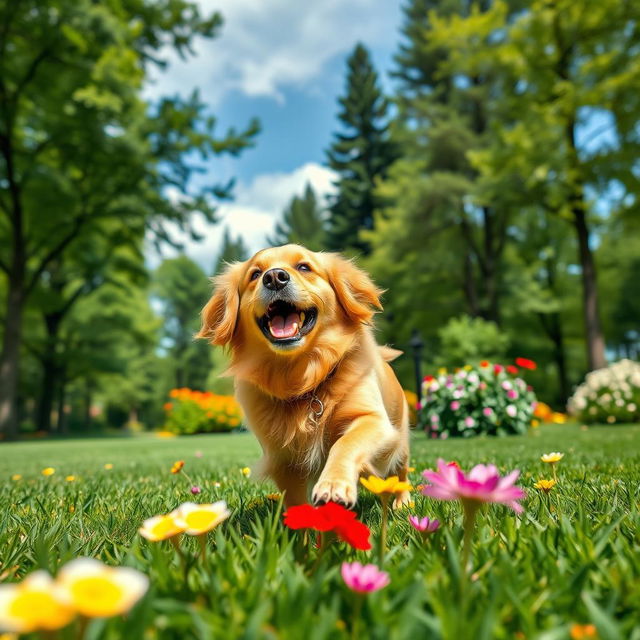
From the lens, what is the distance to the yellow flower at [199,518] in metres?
1.05

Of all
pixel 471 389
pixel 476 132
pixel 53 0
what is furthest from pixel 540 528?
pixel 476 132

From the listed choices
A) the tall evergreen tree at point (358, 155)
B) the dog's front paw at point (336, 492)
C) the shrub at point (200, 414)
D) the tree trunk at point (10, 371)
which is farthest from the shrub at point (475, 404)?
the tall evergreen tree at point (358, 155)

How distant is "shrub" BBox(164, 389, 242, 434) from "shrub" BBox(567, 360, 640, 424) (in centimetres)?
1085

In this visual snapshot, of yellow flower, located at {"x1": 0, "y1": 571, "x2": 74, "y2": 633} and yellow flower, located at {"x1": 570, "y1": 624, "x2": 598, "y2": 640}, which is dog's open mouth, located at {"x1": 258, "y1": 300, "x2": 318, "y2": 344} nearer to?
yellow flower, located at {"x1": 570, "y1": 624, "x2": 598, "y2": 640}

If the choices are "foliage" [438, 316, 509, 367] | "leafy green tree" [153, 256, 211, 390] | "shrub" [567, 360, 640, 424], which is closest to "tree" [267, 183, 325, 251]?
"leafy green tree" [153, 256, 211, 390]

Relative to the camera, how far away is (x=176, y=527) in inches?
43.1

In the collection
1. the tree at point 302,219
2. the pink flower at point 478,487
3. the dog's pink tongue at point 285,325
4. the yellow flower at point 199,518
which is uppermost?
the tree at point 302,219

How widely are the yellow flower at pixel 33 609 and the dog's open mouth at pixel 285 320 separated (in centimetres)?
199

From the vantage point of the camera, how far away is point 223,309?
2973mm

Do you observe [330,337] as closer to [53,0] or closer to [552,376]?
[53,0]

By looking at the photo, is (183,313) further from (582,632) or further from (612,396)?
(582,632)

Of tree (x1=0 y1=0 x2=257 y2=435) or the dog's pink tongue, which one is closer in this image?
the dog's pink tongue

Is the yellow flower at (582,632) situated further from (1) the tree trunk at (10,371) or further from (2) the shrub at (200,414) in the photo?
(2) the shrub at (200,414)

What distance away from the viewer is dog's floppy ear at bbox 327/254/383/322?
275 cm
